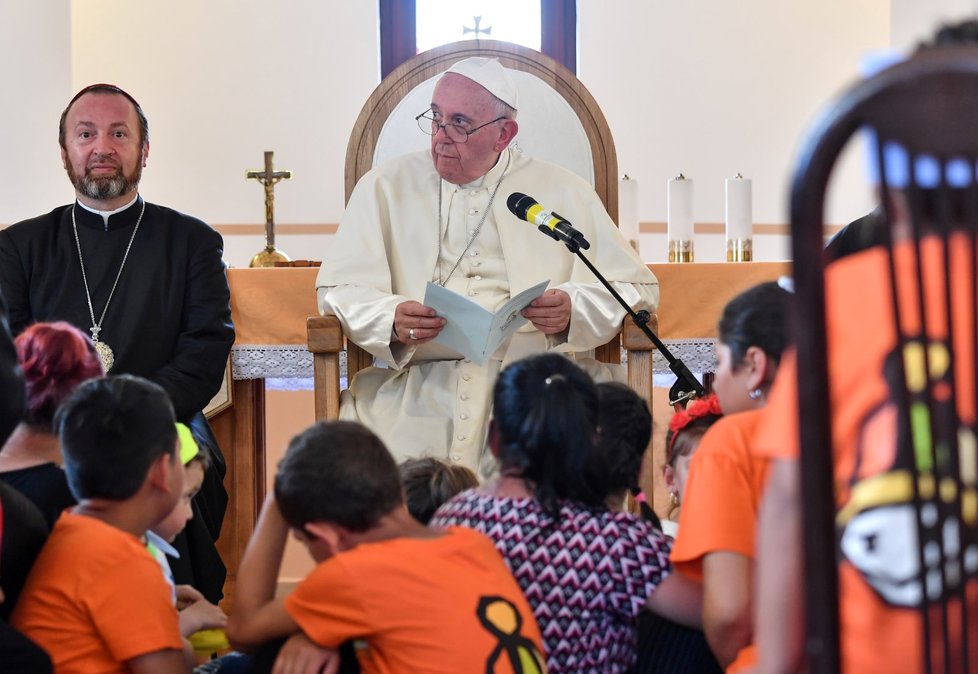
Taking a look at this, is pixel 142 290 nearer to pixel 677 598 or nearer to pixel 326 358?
pixel 326 358

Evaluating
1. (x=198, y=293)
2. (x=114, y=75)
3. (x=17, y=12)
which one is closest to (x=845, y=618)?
(x=198, y=293)

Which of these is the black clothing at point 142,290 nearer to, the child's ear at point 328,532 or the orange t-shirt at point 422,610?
the child's ear at point 328,532

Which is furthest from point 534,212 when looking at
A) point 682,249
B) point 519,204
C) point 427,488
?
point 682,249

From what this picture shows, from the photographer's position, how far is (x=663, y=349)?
334cm

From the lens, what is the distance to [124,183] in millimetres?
4141

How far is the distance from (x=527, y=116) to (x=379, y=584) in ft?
9.34

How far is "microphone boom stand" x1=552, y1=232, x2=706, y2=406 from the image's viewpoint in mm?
3281

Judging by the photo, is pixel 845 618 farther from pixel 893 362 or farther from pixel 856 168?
pixel 856 168

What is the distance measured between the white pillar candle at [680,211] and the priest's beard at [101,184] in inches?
83.4

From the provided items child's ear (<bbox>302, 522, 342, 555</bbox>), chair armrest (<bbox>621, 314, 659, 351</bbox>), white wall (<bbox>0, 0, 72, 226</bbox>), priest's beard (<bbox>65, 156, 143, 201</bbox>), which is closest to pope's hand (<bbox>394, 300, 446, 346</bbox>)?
chair armrest (<bbox>621, 314, 659, 351</bbox>)

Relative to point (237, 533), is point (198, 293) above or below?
above

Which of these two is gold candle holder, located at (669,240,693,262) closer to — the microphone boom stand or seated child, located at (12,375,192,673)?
the microphone boom stand

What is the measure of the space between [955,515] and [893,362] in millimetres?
152

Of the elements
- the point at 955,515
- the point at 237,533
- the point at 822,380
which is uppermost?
the point at 822,380
